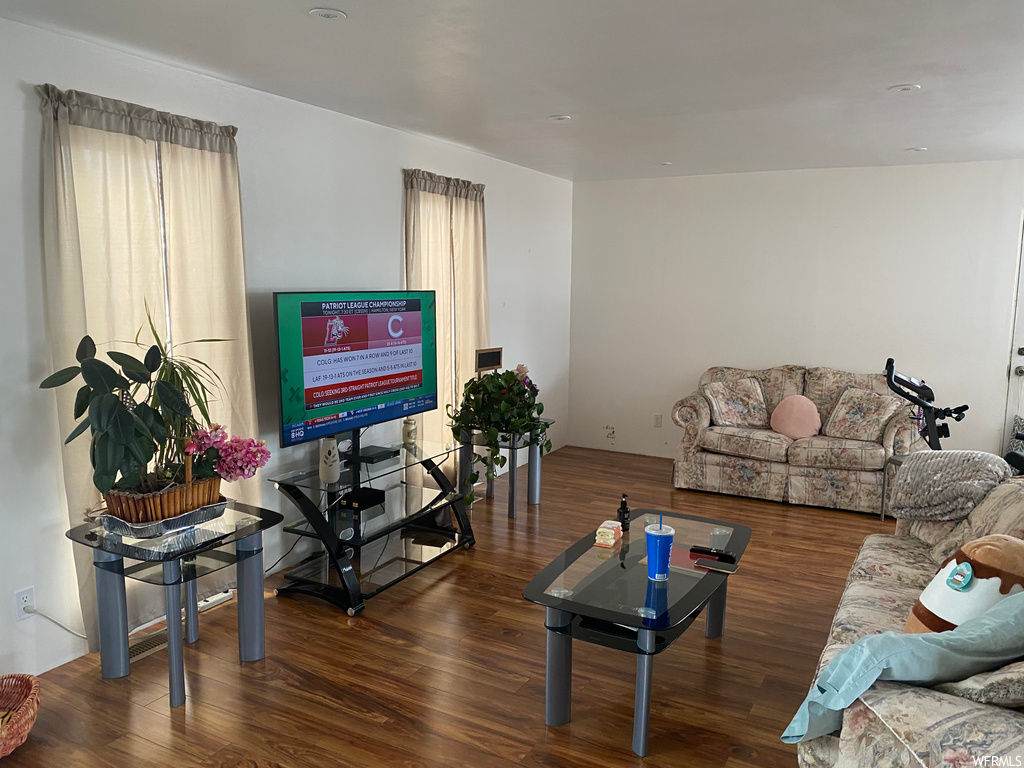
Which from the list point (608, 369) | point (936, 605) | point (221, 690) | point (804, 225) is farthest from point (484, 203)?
point (936, 605)

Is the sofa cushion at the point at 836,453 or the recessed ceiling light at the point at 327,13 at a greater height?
the recessed ceiling light at the point at 327,13

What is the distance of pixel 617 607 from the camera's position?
268 cm

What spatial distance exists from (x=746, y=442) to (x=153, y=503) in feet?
14.0

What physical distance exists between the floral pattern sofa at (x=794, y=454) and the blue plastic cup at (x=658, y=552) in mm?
3037

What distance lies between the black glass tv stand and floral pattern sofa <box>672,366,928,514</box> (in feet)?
7.18

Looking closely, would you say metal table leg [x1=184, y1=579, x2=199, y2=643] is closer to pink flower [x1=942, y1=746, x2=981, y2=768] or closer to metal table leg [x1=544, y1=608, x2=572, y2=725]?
metal table leg [x1=544, y1=608, x2=572, y2=725]

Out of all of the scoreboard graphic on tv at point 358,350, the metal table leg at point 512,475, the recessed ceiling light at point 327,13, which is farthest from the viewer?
the metal table leg at point 512,475

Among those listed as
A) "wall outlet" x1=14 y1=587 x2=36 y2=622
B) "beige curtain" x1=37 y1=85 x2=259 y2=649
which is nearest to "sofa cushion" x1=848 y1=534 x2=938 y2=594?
"beige curtain" x1=37 y1=85 x2=259 y2=649

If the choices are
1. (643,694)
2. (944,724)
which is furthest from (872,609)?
(944,724)

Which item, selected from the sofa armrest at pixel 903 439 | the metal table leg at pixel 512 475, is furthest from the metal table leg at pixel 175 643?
the sofa armrest at pixel 903 439

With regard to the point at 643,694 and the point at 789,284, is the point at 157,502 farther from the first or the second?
the point at 789,284

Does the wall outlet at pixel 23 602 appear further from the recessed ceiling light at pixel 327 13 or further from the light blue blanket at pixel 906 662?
the light blue blanket at pixel 906 662

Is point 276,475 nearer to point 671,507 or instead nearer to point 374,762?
point 374,762

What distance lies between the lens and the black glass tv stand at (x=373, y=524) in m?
3.68
